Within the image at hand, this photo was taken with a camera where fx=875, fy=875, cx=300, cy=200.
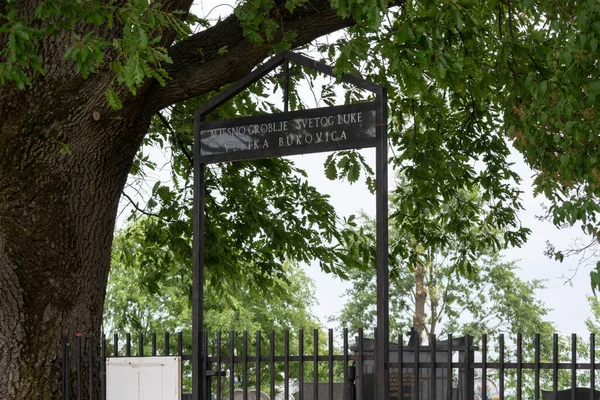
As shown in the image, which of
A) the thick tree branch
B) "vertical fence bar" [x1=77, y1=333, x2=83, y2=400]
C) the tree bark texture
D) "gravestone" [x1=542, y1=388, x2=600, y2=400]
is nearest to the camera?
"vertical fence bar" [x1=77, y1=333, x2=83, y2=400]

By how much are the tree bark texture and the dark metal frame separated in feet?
4.93

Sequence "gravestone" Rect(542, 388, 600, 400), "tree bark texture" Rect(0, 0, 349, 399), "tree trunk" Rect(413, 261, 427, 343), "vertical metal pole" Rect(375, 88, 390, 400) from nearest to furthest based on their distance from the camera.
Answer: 1. "vertical metal pole" Rect(375, 88, 390, 400)
2. "tree bark texture" Rect(0, 0, 349, 399)
3. "gravestone" Rect(542, 388, 600, 400)
4. "tree trunk" Rect(413, 261, 427, 343)

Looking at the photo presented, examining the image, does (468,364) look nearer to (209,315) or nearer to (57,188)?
(57,188)

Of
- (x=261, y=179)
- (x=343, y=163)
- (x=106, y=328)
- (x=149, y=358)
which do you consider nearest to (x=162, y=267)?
(x=261, y=179)

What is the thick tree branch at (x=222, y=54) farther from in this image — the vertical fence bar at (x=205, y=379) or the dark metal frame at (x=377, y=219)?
the vertical fence bar at (x=205, y=379)

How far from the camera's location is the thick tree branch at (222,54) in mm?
9469

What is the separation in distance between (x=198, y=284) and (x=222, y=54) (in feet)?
9.44

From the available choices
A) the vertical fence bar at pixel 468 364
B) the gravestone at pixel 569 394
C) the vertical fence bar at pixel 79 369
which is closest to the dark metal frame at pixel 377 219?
the vertical fence bar at pixel 468 364

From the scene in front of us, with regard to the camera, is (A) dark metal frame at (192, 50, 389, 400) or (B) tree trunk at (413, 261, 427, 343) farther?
(B) tree trunk at (413, 261, 427, 343)

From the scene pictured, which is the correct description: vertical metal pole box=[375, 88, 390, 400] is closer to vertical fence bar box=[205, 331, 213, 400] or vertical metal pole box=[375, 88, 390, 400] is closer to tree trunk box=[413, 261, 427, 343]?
vertical fence bar box=[205, 331, 213, 400]

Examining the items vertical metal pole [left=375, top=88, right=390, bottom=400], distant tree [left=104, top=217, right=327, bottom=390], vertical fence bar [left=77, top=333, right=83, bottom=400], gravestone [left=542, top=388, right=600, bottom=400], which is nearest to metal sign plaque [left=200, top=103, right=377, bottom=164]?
vertical metal pole [left=375, top=88, right=390, bottom=400]

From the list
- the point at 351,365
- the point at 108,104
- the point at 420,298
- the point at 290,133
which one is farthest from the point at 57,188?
the point at 420,298

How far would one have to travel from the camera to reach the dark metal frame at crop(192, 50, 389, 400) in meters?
6.77

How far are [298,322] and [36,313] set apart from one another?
29.3 meters
